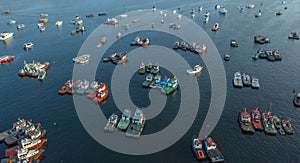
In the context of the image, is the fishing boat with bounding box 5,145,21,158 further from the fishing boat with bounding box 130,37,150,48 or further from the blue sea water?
the fishing boat with bounding box 130,37,150,48

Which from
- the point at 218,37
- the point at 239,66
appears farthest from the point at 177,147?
the point at 218,37

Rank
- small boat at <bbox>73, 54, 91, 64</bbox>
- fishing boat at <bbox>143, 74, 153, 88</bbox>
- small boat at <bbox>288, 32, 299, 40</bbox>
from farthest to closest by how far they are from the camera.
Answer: small boat at <bbox>288, 32, 299, 40</bbox>
small boat at <bbox>73, 54, 91, 64</bbox>
fishing boat at <bbox>143, 74, 153, 88</bbox>

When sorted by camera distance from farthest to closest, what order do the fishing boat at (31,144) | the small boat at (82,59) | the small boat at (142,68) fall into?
the small boat at (82,59) < the small boat at (142,68) < the fishing boat at (31,144)

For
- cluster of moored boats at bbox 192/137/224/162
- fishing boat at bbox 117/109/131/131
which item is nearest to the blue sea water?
cluster of moored boats at bbox 192/137/224/162

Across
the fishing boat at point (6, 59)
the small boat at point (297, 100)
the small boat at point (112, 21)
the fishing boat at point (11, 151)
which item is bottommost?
the fishing boat at point (11, 151)

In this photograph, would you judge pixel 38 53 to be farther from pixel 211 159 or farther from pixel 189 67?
pixel 211 159

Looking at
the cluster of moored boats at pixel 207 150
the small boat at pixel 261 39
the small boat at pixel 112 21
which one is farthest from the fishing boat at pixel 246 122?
the small boat at pixel 112 21

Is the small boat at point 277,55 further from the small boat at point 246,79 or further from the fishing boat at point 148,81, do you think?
the fishing boat at point 148,81

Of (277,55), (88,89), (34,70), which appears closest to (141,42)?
(88,89)
